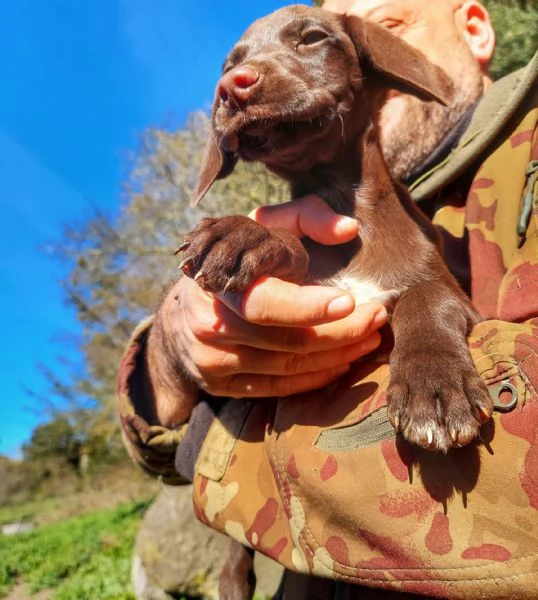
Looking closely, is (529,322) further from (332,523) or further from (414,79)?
(414,79)

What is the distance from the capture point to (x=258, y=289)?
160 cm

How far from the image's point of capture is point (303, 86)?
2111 mm

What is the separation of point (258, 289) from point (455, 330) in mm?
616

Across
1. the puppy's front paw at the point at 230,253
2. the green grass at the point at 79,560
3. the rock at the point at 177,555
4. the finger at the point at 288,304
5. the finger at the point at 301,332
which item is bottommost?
the green grass at the point at 79,560

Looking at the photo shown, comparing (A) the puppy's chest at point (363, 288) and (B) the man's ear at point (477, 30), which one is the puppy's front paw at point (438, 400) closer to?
(A) the puppy's chest at point (363, 288)

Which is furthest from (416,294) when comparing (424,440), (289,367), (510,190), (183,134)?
(183,134)

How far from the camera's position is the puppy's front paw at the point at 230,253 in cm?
155

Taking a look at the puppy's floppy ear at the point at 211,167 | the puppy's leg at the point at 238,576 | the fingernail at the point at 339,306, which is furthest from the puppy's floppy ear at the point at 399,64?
the puppy's leg at the point at 238,576

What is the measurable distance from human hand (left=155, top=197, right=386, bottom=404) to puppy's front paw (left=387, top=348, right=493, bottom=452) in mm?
265

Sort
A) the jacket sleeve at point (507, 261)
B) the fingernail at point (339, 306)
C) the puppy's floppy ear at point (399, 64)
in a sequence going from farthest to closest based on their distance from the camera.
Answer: the puppy's floppy ear at point (399, 64) → the fingernail at point (339, 306) → the jacket sleeve at point (507, 261)

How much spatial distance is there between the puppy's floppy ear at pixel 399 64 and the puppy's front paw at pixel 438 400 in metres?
1.24

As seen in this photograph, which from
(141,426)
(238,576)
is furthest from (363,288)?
(238,576)

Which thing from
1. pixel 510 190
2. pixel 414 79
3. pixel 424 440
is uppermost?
pixel 414 79

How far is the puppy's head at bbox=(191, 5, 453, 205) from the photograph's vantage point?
203cm
